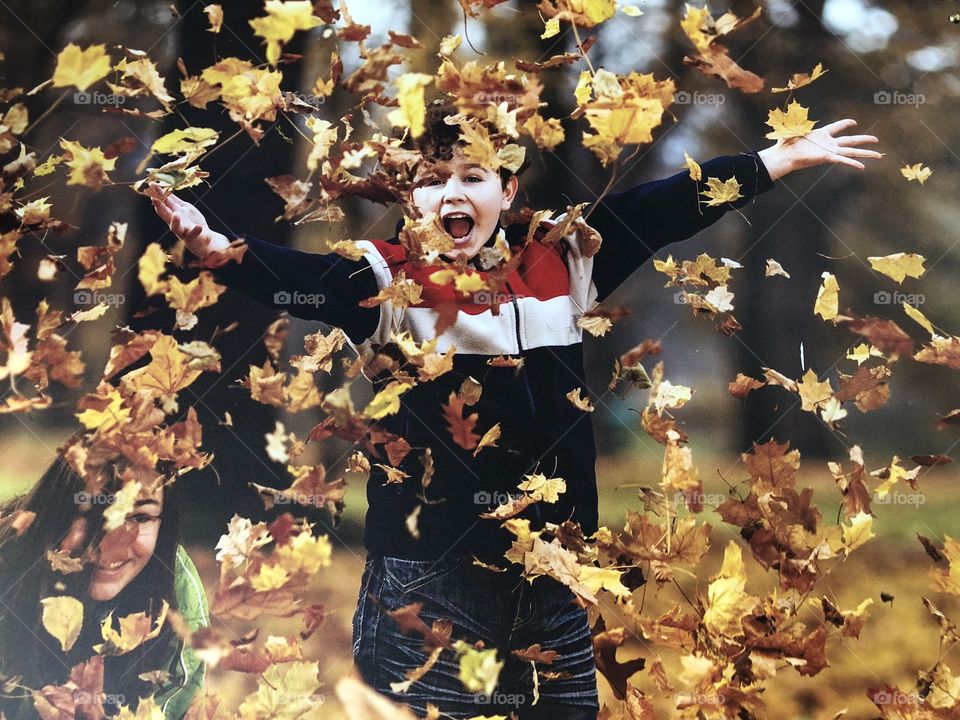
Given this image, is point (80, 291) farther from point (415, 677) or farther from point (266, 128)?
point (415, 677)

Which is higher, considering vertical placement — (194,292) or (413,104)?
(413,104)

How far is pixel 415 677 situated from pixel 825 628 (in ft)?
2.87

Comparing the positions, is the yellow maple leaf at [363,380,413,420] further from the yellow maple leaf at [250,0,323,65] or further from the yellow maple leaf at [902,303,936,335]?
the yellow maple leaf at [902,303,936,335]

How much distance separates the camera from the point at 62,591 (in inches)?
74.4

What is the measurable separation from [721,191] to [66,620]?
5.56ft

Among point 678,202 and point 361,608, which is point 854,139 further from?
point 361,608

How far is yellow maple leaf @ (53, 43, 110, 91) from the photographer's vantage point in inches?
76.0

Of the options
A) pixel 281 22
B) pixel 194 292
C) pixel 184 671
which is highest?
pixel 281 22

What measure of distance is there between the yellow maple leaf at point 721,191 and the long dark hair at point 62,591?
1.33 metres

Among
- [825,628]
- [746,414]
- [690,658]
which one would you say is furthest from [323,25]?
[825,628]

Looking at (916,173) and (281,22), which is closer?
(281,22)

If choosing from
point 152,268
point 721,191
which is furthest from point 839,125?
point 152,268

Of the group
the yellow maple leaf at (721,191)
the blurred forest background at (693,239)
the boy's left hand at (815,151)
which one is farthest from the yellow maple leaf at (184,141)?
the boy's left hand at (815,151)

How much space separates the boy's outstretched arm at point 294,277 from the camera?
185cm
